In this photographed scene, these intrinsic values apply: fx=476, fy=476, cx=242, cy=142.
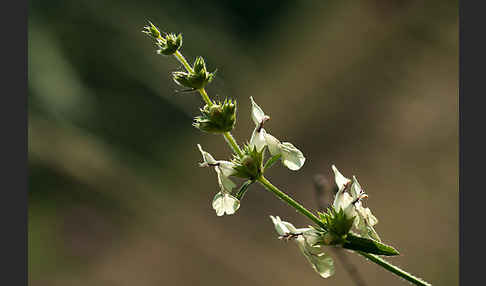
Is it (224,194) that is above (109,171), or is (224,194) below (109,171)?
below

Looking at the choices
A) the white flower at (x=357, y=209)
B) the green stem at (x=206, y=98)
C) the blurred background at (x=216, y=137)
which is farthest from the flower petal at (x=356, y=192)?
the blurred background at (x=216, y=137)

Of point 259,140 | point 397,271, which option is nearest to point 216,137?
point 259,140

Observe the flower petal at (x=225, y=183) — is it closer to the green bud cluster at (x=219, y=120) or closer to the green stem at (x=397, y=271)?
the green bud cluster at (x=219, y=120)

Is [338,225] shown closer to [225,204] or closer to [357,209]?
[357,209]

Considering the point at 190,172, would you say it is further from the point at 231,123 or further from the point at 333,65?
the point at 231,123

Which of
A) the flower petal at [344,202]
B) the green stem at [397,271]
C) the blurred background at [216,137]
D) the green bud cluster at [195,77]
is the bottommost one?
the green stem at [397,271]

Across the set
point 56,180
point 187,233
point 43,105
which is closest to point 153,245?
point 187,233
